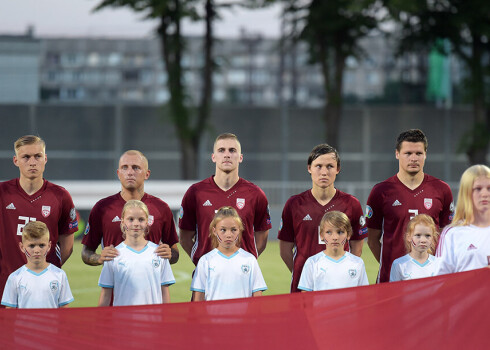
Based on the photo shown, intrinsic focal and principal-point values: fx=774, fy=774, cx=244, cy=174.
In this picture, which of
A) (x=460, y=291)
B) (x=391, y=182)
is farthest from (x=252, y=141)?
(x=460, y=291)

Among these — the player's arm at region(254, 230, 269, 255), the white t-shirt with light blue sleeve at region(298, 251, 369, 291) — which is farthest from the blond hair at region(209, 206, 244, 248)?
the player's arm at region(254, 230, 269, 255)

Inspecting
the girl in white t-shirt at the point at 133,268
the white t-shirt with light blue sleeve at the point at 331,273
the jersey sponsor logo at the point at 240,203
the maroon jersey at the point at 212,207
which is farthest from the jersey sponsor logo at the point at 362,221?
the girl in white t-shirt at the point at 133,268

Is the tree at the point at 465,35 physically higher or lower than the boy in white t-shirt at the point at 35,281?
higher

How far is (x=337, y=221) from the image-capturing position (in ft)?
18.5

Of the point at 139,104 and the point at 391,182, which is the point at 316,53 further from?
the point at 391,182

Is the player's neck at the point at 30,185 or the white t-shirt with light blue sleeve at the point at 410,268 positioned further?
the player's neck at the point at 30,185

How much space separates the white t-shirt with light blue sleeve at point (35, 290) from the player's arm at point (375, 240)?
2555mm

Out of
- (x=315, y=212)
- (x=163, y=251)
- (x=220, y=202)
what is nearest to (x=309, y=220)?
(x=315, y=212)

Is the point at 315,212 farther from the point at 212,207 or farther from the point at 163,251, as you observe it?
the point at 163,251

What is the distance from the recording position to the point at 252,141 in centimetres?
2277

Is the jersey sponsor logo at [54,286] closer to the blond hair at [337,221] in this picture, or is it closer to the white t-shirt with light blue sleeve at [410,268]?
the blond hair at [337,221]

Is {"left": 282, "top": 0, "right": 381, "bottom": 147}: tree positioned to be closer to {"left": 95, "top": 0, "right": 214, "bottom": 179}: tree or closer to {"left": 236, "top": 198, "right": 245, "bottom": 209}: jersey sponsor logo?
{"left": 95, "top": 0, "right": 214, "bottom": 179}: tree

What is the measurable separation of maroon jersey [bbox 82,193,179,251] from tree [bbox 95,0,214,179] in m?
15.1

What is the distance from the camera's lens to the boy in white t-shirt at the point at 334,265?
5633 millimetres
